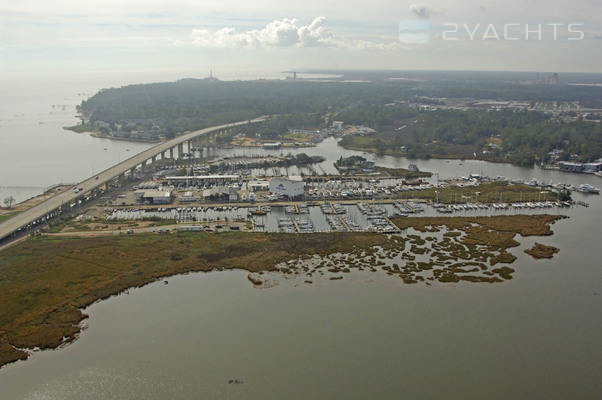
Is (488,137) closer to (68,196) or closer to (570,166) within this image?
(570,166)

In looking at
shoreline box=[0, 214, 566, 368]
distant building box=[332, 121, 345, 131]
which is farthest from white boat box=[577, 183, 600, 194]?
distant building box=[332, 121, 345, 131]

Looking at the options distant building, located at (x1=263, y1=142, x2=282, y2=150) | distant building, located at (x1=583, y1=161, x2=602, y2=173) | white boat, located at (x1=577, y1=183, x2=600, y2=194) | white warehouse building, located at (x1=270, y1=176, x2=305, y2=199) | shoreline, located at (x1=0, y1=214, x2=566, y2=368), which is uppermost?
distant building, located at (x1=263, y1=142, x2=282, y2=150)

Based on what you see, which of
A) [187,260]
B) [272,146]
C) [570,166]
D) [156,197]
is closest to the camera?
[187,260]

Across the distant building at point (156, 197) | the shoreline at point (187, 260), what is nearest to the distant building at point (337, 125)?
the distant building at point (156, 197)

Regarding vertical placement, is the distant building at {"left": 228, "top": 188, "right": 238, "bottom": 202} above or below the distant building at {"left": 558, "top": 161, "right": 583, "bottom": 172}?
below

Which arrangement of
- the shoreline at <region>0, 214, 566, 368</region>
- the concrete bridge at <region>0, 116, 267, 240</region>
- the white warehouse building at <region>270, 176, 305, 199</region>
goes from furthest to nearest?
1. the white warehouse building at <region>270, 176, 305, 199</region>
2. the concrete bridge at <region>0, 116, 267, 240</region>
3. the shoreline at <region>0, 214, 566, 368</region>

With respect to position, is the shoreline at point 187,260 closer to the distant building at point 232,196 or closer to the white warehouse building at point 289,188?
the distant building at point 232,196

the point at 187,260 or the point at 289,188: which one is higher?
the point at 289,188

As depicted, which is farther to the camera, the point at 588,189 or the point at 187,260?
the point at 588,189

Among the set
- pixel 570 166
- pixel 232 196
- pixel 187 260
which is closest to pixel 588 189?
pixel 570 166

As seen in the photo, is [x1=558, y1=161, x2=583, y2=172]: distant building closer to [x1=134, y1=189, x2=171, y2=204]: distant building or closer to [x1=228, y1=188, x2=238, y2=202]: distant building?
[x1=228, y1=188, x2=238, y2=202]: distant building

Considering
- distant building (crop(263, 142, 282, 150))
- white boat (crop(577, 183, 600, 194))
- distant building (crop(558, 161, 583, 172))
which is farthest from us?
distant building (crop(263, 142, 282, 150))
